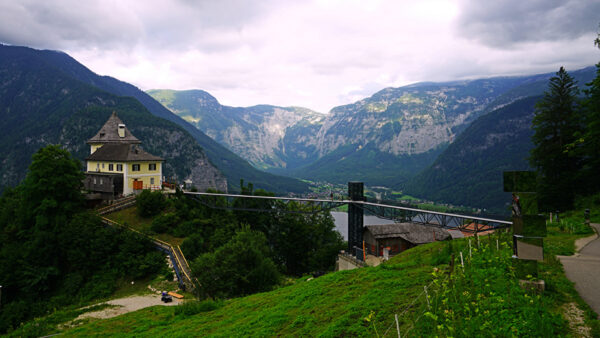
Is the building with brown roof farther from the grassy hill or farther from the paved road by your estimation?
the paved road

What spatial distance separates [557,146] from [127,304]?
49.7m

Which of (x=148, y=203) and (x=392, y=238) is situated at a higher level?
(x=148, y=203)

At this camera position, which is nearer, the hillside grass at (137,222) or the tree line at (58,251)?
the tree line at (58,251)

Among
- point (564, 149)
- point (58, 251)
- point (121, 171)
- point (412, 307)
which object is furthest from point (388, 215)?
point (121, 171)

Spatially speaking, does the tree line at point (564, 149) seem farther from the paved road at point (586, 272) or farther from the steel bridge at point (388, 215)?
the paved road at point (586, 272)

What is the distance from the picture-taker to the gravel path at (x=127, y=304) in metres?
28.4

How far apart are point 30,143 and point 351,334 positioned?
688ft

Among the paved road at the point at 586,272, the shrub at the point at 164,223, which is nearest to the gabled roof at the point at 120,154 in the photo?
the shrub at the point at 164,223

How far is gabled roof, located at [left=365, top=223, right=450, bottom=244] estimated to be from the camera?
4909cm

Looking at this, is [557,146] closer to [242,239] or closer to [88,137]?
[242,239]

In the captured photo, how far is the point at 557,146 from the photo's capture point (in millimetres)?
42875

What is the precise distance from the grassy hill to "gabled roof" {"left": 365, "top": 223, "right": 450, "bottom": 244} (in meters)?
28.7

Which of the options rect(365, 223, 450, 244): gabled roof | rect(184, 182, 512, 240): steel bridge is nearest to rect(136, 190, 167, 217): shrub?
rect(184, 182, 512, 240): steel bridge

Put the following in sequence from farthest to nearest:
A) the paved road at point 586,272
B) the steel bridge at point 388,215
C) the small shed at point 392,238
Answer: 1. the small shed at point 392,238
2. the steel bridge at point 388,215
3. the paved road at point 586,272
